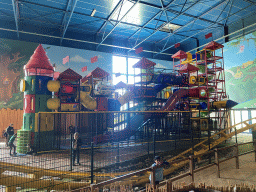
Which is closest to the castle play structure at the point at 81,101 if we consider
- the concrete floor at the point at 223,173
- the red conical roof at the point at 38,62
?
the red conical roof at the point at 38,62

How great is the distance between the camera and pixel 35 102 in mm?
10094

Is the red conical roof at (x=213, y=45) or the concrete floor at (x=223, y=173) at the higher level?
the red conical roof at (x=213, y=45)

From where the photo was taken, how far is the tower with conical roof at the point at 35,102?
31.3 feet

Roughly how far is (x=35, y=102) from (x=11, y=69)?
1032 centimetres

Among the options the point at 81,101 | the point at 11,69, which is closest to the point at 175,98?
the point at 81,101

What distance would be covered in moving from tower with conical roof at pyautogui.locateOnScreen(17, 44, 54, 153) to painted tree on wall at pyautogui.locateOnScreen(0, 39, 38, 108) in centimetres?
892

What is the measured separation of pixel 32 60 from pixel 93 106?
4.55 meters

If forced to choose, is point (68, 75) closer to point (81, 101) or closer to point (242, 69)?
point (81, 101)

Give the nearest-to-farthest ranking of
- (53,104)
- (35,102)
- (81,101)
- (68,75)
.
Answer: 1. (35,102)
2. (53,104)
3. (68,75)
4. (81,101)

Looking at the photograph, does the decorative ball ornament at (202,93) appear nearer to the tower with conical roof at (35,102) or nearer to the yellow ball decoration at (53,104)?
the yellow ball decoration at (53,104)

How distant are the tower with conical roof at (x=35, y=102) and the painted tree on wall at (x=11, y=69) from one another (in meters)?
8.92

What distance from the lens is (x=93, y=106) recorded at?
12.6 metres

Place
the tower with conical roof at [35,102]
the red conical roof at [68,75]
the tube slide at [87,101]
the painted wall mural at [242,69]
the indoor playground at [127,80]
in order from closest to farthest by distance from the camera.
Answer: the tower with conical roof at [35,102] → the indoor playground at [127,80] → the red conical roof at [68,75] → the tube slide at [87,101] → the painted wall mural at [242,69]

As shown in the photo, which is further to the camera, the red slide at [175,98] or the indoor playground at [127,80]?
the red slide at [175,98]
